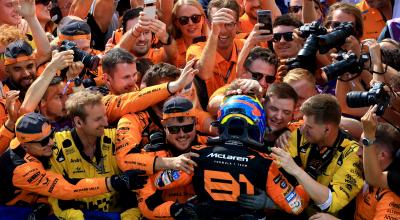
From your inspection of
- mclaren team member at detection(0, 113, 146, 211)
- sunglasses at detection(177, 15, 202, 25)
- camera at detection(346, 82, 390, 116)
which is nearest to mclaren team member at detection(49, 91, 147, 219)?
mclaren team member at detection(0, 113, 146, 211)

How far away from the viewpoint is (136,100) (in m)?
6.27

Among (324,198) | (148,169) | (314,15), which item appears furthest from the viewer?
A: (314,15)

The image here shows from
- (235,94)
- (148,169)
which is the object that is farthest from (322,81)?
(148,169)

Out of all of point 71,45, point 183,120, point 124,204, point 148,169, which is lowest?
point 124,204

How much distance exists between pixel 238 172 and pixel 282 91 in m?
1.11

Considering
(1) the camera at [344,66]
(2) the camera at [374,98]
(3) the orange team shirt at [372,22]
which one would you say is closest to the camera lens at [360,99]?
(2) the camera at [374,98]

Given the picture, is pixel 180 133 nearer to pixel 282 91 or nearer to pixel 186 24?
pixel 282 91

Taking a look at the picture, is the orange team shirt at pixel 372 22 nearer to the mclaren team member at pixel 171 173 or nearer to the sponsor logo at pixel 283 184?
the mclaren team member at pixel 171 173

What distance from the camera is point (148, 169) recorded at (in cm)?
580

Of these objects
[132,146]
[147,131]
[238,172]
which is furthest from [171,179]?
[147,131]

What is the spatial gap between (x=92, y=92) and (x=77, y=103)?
0.64ft

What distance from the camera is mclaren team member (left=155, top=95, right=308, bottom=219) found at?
532cm

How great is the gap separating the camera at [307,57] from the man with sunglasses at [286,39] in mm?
475

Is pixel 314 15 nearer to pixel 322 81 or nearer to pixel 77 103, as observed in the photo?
pixel 322 81
